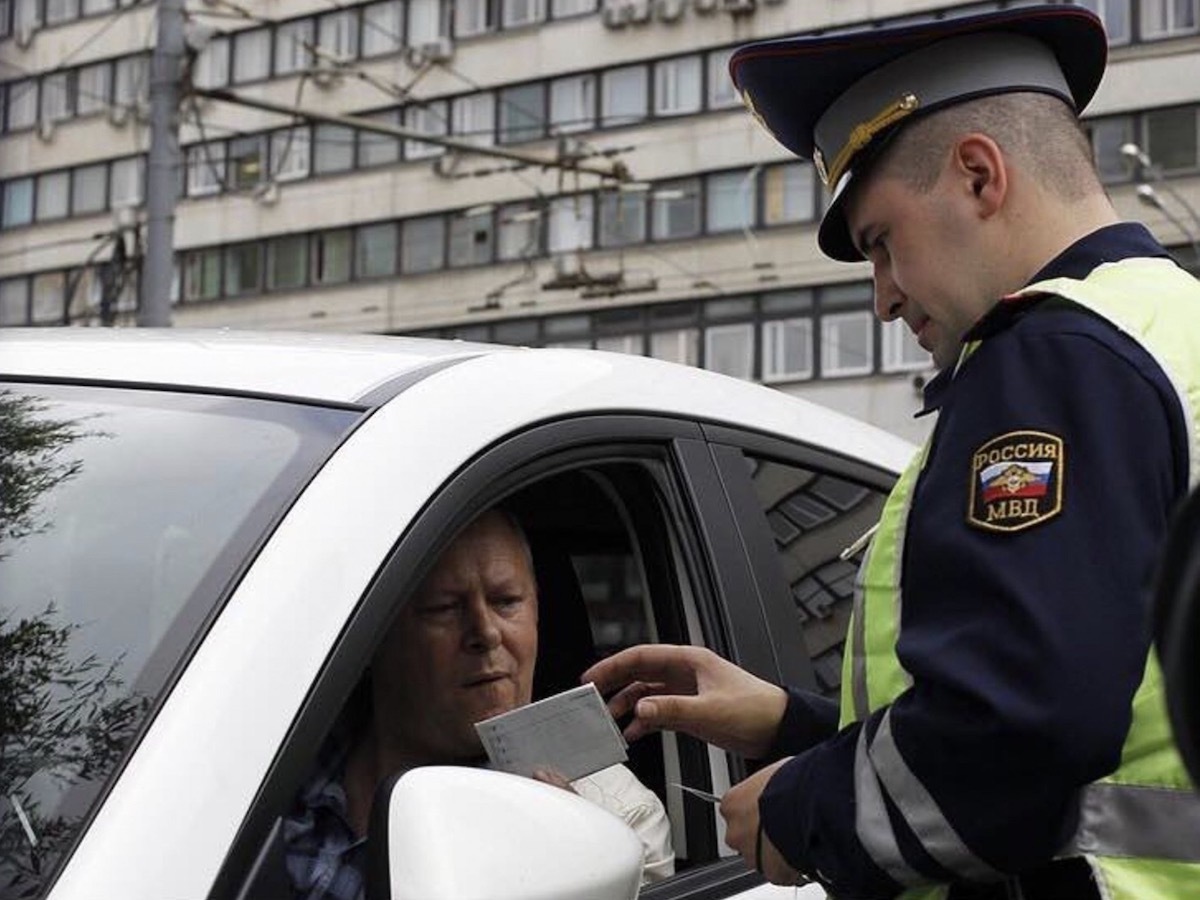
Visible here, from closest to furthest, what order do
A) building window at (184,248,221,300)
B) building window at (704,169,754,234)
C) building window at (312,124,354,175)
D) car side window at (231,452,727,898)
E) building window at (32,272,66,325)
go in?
car side window at (231,452,727,898), building window at (704,169,754,234), building window at (312,124,354,175), building window at (184,248,221,300), building window at (32,272,66,325)

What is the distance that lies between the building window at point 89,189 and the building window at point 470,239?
828 cm

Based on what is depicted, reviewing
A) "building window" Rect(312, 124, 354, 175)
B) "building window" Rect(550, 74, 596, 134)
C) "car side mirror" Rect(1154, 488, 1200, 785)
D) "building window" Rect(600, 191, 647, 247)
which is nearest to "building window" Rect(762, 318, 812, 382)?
"building window" Rect(600, 191, 647, 247)

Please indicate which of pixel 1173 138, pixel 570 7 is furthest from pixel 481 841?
pixel 570 7

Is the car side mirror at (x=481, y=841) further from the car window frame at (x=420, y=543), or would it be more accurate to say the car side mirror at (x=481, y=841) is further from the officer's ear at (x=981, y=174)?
the officer's ear at (x=981, y=174)

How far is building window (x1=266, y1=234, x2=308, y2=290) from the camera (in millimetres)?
41781

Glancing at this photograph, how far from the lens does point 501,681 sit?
283 centimetres

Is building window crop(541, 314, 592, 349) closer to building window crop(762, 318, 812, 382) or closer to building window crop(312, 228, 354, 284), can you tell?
building window crop(762, 318, 812, 382)

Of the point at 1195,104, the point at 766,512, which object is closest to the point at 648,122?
the point at 1195,104

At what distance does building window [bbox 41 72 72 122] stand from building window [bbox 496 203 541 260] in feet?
35.9

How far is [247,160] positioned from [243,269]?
85.8 inches

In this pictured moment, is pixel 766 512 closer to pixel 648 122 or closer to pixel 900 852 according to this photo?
pixel 900 852

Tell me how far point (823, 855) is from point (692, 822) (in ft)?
2.77

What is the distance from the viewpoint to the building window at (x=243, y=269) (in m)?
42.4

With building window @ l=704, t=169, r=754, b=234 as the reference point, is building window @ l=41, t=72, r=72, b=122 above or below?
above
